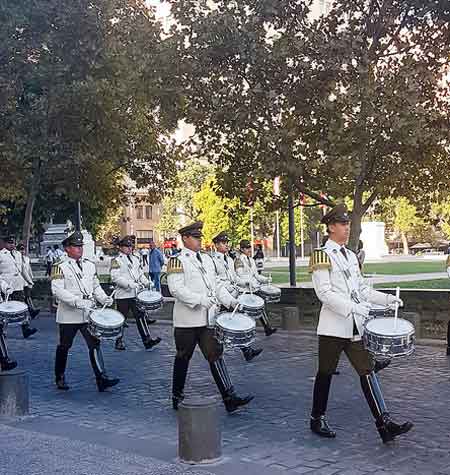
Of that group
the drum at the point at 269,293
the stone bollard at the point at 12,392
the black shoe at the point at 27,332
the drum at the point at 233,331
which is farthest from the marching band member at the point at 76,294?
the black shoe at the point at 27,332

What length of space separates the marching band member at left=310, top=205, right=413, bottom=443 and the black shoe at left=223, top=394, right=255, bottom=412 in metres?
1.15

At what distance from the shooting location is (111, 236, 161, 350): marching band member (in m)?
14.3

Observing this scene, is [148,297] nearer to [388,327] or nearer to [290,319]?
[290,319]

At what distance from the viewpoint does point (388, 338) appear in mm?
7043

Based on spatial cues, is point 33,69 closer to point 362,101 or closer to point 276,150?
point 276,150

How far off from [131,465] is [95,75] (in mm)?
17043

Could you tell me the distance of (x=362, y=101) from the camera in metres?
14.6

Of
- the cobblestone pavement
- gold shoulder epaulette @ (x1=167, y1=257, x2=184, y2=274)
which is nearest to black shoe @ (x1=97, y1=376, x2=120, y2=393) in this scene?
the cobblestone pavement

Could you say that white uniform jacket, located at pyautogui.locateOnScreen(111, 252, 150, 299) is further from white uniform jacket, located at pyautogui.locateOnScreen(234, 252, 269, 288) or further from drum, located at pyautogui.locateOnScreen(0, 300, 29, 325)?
drum, located at pyautogui.locateOnScreen(0, 300, 29, 325)

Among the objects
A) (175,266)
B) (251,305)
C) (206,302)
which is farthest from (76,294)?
(251,305)

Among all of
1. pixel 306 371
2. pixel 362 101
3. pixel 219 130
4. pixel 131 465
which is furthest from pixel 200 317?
pixel 219 130

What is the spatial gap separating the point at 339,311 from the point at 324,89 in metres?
9.49

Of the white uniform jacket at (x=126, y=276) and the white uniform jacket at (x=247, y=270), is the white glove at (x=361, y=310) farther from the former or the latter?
the white uniform jacket at (x=247, y=270)

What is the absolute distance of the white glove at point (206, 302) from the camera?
8534 millimetres
